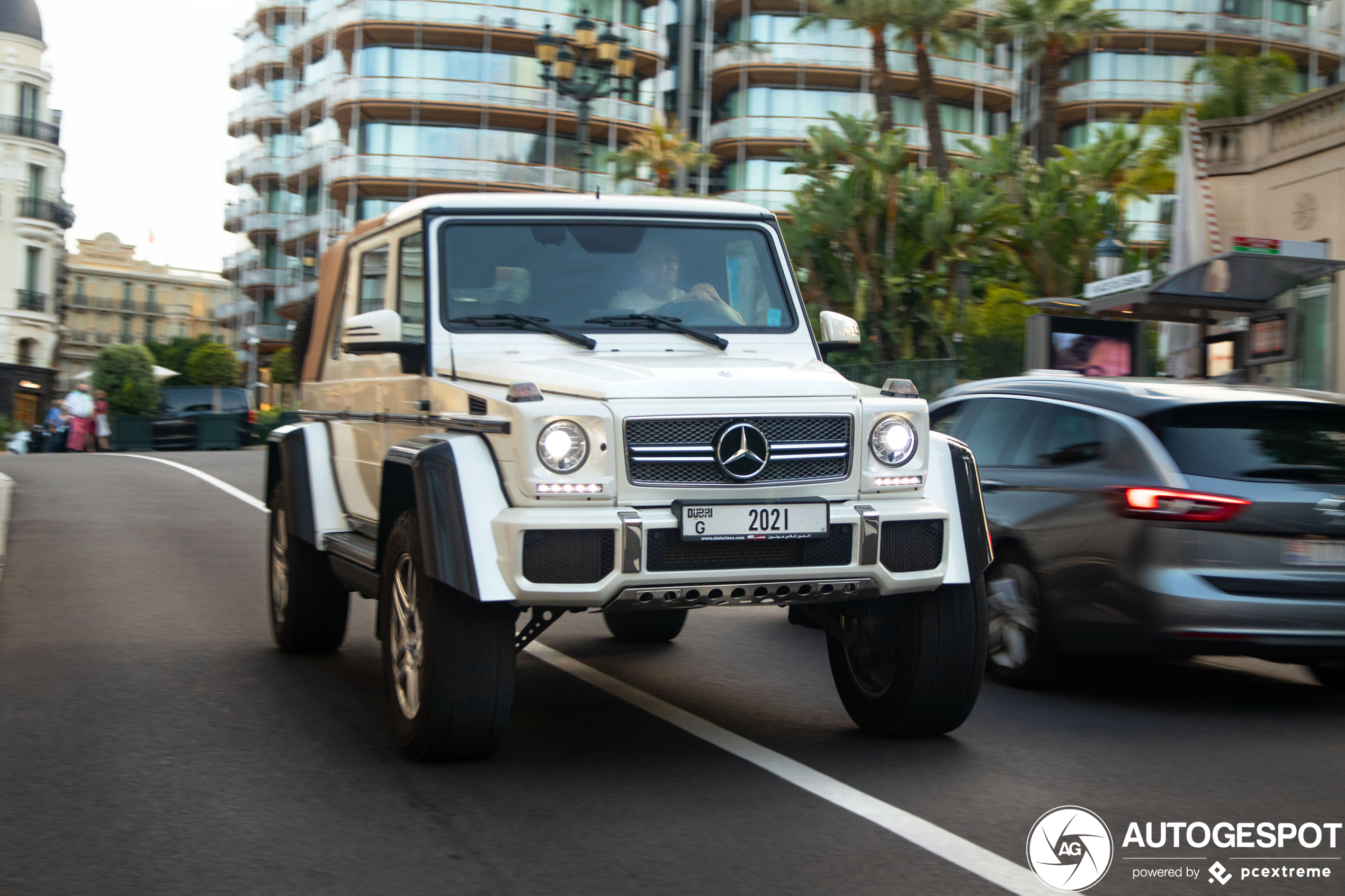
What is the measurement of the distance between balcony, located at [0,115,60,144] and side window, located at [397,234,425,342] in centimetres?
6299

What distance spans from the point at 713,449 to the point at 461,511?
928mm

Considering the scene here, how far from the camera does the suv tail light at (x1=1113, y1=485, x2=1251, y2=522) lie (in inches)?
267

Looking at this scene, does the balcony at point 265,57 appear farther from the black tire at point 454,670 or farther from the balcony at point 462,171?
the black tire at point 454,670

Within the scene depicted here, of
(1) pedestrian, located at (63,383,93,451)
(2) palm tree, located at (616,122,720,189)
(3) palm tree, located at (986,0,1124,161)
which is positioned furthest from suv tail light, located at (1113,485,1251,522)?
(2) palm tree, located at (616,122,720,189)

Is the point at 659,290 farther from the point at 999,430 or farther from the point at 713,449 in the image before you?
the point at 999,430

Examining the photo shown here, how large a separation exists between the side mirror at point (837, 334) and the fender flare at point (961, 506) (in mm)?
1072

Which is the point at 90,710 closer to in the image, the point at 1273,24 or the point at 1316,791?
the point at 1316,791

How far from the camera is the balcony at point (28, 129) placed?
6294 centimetres

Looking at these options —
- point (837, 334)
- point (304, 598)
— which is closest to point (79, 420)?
point (304, 598)

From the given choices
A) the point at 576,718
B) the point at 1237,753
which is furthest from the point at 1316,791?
the point at 576,718

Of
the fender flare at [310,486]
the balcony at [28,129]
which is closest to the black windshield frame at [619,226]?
the fender flare at [310,486]

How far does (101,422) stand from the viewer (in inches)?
1435

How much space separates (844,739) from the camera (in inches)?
247

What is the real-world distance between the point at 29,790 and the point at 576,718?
2281 millimetres
